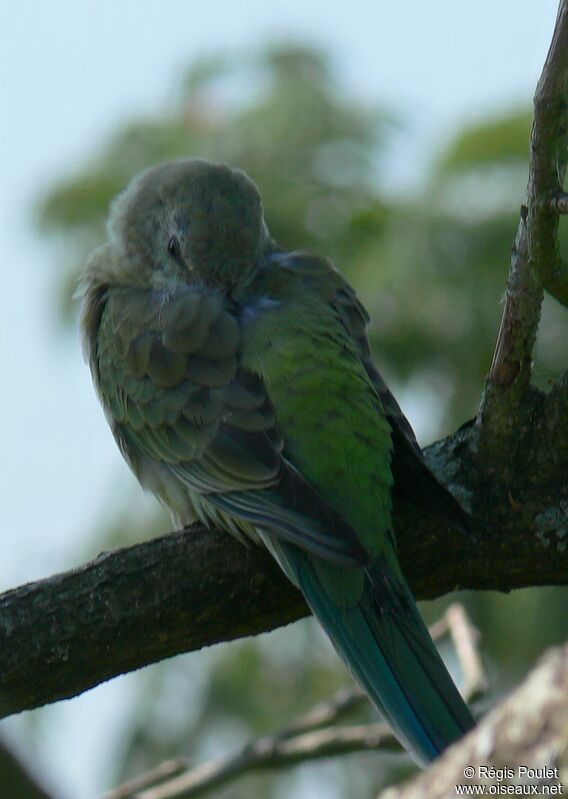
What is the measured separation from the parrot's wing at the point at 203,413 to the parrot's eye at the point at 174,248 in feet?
0.70

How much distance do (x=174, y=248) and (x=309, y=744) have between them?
205cm

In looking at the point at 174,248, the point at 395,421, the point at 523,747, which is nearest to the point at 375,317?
the point at 174,248

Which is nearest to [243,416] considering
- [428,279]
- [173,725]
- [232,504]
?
[232,504]

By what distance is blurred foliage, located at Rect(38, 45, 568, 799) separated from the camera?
670 cm

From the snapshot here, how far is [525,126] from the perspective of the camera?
23.9ft

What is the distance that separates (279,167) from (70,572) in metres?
4.55

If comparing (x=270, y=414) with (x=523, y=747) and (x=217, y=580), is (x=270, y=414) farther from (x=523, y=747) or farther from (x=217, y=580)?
(x=523, y=747)

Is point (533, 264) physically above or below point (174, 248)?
above

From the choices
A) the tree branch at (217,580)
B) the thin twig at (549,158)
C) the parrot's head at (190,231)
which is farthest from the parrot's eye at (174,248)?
the thin twig at (549,158)

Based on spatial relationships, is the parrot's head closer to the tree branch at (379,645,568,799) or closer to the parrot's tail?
the parrot's tail

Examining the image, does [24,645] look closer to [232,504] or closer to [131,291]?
[232,504]

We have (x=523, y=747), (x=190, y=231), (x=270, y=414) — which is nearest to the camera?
(x=523, y=747)

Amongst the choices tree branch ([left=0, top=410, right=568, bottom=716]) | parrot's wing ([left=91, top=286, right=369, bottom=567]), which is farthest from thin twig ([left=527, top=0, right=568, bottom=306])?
parrot's wing ([left=91, top=286, right=369, bottom=567])

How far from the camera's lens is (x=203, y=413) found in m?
4.26
